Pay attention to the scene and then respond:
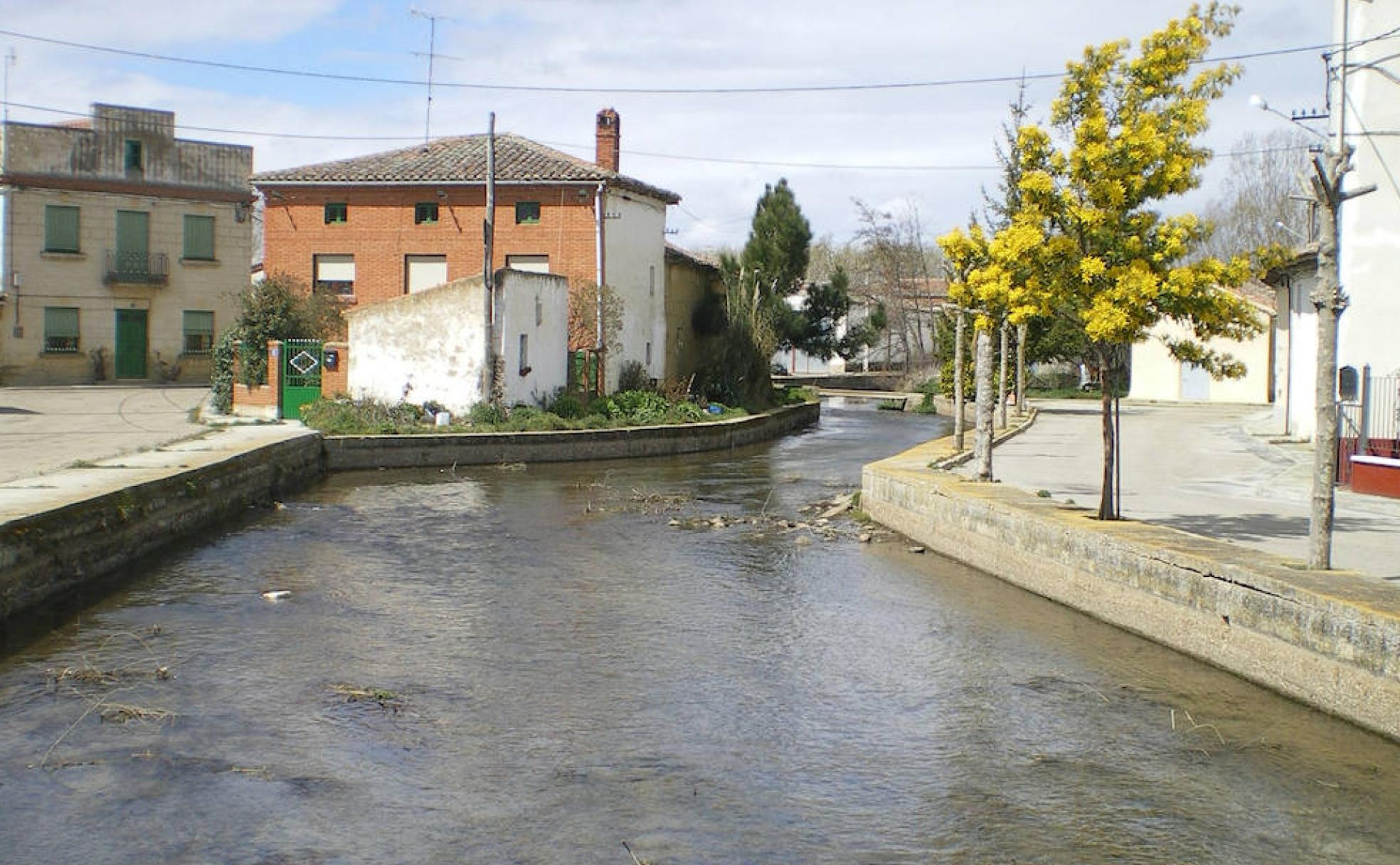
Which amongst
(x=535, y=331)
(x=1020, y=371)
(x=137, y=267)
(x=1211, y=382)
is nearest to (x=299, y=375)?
(x=535, y=331)

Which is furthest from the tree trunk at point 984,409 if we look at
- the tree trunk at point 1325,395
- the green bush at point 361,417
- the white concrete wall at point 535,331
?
the white concrete wall at point 535,331

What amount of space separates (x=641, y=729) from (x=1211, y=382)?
46.6m

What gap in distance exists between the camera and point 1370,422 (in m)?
20.3

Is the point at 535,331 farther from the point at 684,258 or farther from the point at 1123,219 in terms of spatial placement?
the point at 1123,219

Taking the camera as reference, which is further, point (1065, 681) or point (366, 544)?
point (366, 544)

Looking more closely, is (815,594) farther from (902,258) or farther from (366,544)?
(902,258)

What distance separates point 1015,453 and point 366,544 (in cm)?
1357

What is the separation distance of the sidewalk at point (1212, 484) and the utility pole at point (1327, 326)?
1591 millimetres

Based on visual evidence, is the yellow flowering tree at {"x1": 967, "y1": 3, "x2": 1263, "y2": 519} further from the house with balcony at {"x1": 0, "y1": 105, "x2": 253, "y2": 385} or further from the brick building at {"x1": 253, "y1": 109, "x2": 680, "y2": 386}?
the house with balcony at {"x1": 0, "y1": 105, "x2": 253, "y2": 385}

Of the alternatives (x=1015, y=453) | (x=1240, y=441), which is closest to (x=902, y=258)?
(x=1240, y=441)

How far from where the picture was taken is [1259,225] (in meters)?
65.4

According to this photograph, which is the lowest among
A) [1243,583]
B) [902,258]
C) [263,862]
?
[263,862]

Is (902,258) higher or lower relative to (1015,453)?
higher

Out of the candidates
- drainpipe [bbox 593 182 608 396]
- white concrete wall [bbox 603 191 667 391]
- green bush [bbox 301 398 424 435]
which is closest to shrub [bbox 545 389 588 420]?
drainpipe [bbox 593 182 608 396]
